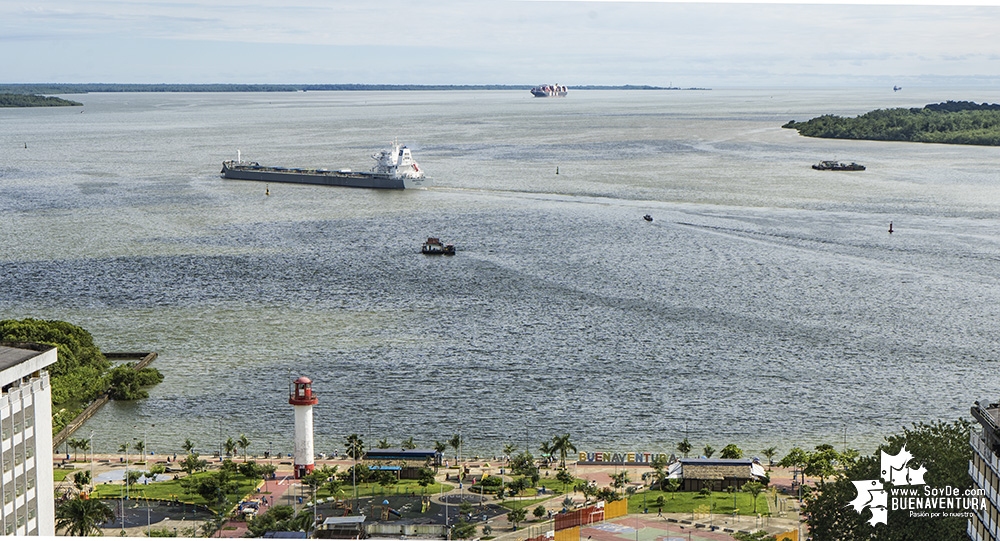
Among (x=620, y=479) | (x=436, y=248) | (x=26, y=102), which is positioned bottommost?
(x=620, y=479)

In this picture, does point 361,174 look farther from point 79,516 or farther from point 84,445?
point 79,516

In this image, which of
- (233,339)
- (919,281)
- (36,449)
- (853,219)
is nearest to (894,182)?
(853,219)

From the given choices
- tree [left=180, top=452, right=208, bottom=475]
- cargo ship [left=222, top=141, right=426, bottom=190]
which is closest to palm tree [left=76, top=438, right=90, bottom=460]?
tree [left=180, top=452, right=208, bottom=475]

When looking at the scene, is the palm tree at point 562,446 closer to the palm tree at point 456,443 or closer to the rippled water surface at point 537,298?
the rippled water surface at point 537,298

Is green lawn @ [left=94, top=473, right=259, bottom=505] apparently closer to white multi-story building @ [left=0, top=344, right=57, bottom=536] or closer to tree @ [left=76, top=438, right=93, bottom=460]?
tree @ [left=76, top=438, right=93, bottom=460]

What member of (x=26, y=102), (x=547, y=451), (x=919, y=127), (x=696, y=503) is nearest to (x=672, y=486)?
(x=696, y=503)

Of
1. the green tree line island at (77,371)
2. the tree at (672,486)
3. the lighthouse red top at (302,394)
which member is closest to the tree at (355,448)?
the lighthouse red top at (302,394)
